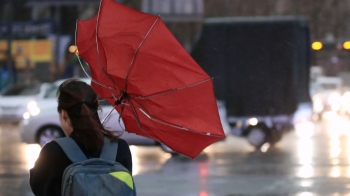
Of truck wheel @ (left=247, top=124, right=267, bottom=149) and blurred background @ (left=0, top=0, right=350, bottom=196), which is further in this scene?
truck wheel @ (left=247, top=124, right=267, bottom=149)

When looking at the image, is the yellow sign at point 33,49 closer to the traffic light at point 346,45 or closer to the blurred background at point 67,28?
the blurred background at point 67,28

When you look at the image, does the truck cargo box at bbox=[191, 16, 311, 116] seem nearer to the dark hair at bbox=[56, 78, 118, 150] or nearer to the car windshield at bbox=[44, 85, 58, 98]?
the car windshield at bbox=[44, 85, 58, 98]

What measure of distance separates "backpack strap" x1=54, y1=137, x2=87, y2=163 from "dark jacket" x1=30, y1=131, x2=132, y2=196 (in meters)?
0.02

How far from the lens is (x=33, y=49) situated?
38.3 meters

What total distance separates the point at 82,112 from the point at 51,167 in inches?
10.5

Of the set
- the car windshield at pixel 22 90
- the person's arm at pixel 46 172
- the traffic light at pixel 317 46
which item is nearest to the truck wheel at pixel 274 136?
the traffic light at pixel 317 46

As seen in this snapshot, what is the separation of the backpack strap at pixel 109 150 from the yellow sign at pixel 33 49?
116 ft

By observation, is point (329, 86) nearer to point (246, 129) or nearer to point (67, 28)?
point (67, 28)

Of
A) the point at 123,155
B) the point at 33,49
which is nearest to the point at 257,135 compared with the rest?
the point at 123,155

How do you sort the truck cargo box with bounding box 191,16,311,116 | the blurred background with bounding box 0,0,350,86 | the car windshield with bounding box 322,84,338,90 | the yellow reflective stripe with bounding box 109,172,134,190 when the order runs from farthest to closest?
the blurred background with bounding box 0,0,350,86, the car windshield with bounding box 322,84,338,90, the truck cargo box with bounding box 191,16,311,116, the yellow reflective stripe with bounding box 109,172,134,190

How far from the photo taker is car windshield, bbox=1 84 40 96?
2683 cm

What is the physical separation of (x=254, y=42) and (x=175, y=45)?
14227 millimetres

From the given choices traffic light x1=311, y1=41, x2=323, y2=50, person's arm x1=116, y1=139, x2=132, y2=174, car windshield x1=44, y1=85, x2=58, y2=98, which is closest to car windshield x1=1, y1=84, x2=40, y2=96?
car windshield x1=44, y1=85, x2=58, y2=98

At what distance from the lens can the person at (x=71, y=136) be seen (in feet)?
9.62
